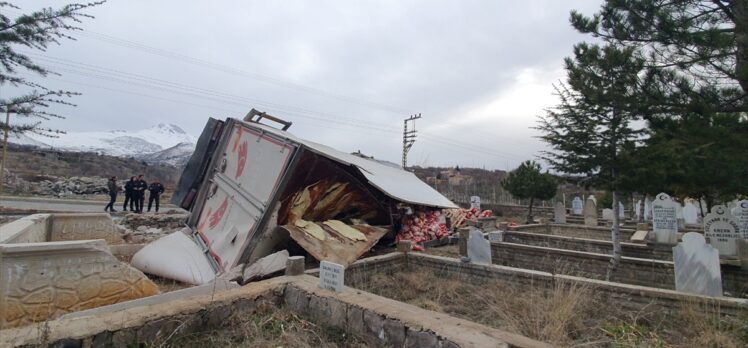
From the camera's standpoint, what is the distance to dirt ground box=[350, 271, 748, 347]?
3.45 meters

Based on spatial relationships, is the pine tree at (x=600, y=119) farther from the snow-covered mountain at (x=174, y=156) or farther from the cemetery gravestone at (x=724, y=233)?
the snow-covered mountain at (x=174, y=156)

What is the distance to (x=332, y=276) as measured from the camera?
146 inches

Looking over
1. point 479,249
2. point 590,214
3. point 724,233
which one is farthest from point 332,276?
point 590,214

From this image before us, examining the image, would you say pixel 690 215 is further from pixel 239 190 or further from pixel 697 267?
pixel 239 190

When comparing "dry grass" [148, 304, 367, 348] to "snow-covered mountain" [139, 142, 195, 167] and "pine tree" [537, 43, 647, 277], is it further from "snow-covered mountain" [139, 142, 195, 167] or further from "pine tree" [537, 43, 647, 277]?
"snow-covered mountain" [139, 142, 195, 167]

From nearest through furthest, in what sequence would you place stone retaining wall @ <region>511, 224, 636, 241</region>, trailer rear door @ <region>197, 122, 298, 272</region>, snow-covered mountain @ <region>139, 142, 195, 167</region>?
trailer rear door @ <region>197, 122, 298, 272</region>
stone retaining wall @ <region>511, 224, 636, 241</region>
snow-covered mountain @ <region>139, 142, 195, 167</region>

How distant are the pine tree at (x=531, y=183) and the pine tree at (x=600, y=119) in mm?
9901

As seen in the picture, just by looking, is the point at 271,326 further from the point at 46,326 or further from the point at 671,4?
the point at 671,4

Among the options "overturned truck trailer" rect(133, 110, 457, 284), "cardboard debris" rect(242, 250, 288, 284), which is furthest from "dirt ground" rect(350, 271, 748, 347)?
"overturned truck trailer" rect(133, 110, 457, 284)

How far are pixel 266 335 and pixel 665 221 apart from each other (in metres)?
10.7

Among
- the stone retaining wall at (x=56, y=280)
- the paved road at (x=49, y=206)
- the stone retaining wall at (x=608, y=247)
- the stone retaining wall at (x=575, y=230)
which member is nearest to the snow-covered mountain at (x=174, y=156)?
the paved road at (x=49, y=206)

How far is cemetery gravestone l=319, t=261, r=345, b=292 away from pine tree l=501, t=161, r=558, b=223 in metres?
15.7

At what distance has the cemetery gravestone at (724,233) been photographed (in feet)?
24.7

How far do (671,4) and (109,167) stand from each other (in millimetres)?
44819
